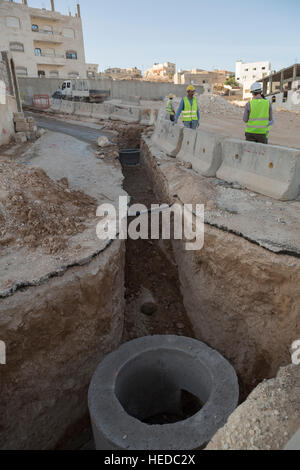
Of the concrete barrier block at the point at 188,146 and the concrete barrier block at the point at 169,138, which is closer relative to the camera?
the concrete barrier block at the point at 188,146

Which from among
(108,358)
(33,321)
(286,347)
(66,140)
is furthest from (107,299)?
(66,140)

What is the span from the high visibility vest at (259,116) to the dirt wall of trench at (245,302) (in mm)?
2813

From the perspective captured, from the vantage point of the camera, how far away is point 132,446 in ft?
9.66

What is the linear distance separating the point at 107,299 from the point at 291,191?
11.0ft

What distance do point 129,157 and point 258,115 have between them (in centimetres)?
601

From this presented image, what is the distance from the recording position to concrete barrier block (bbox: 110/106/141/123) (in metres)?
14.9

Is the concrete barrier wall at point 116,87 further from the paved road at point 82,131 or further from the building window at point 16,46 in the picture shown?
the paved road at point 82,131

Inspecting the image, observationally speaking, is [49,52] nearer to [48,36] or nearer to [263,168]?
[48,36]

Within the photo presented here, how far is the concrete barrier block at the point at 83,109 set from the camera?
18.8m

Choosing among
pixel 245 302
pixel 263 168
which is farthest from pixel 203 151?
pixel 245 302

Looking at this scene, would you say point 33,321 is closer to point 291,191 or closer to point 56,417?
point 56,417

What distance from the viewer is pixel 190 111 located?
8.45 meters

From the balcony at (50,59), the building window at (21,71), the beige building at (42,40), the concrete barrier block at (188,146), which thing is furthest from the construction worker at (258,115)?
the balcony at (50,59)
